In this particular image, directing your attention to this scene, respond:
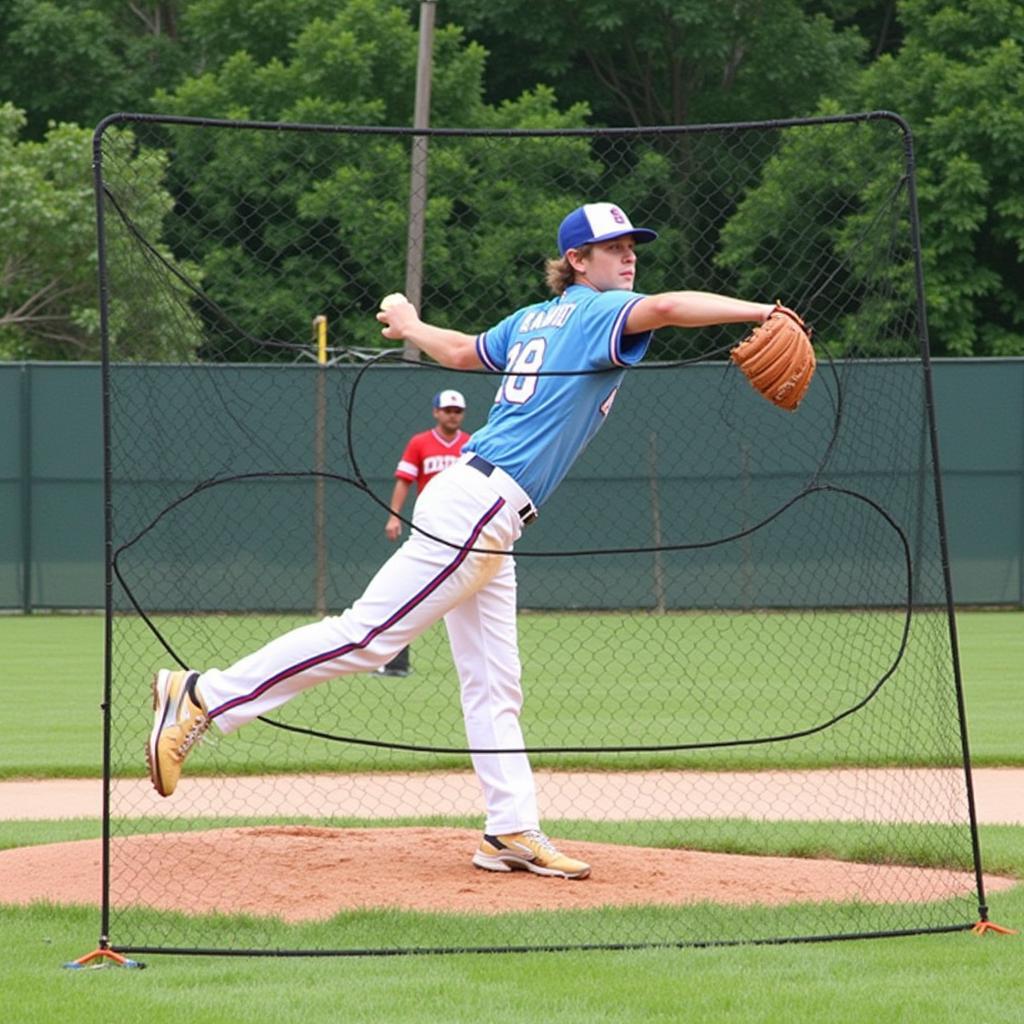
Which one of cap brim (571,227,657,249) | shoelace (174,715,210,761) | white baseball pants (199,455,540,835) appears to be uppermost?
cap brim (571,227,657,249)

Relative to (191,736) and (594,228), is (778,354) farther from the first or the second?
(191,736)

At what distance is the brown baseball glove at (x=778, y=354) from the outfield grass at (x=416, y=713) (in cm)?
530

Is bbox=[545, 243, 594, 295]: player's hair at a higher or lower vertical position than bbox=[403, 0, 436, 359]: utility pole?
lower

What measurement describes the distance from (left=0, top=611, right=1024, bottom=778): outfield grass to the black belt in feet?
14.9

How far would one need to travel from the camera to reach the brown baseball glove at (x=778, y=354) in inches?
209

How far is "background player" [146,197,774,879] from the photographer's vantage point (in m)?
5.67

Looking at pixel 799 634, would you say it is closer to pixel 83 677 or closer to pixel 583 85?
pixel 83 677

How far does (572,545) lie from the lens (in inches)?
797

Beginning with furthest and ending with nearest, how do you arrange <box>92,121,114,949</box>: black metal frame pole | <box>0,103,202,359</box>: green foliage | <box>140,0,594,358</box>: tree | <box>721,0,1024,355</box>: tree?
<box>721,0,1024,355</box>: tree → <box>0,103,202,359</box>: green foliage → <box>140,0,594,358</box>: tree → <box>92,121,114,949</box>: black metal frame pole

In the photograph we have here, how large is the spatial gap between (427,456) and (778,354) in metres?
8.72

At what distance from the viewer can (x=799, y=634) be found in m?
17.7

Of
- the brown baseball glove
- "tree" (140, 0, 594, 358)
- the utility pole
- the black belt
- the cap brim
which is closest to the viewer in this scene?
the brown baseball glove

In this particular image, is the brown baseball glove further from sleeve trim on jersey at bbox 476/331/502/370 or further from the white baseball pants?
sleeve trim on jersey at bbox 476/331/502/370

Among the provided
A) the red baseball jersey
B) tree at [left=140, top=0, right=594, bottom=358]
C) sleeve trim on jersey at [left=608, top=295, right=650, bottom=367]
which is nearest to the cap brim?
sleeve trim on jersey at [left=608, top=295, right=650, bottom=367]
